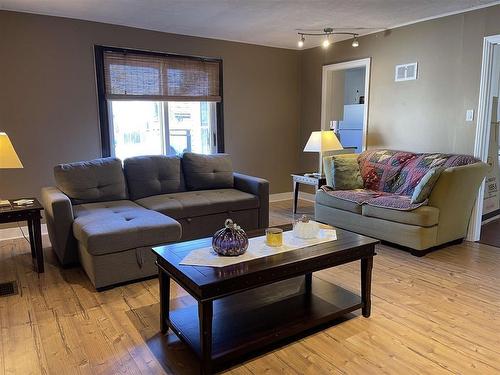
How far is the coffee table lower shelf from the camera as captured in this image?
6.48 ft

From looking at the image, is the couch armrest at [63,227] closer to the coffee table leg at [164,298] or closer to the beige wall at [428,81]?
the coffee table leg at [164,298]

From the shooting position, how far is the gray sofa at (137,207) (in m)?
2.83

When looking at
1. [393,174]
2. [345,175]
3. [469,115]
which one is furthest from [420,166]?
A: [345,175]

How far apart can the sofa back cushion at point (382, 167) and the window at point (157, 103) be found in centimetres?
195

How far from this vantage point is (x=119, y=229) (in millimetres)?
2803

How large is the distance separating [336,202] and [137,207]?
2118mm

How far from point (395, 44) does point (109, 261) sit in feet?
13.0

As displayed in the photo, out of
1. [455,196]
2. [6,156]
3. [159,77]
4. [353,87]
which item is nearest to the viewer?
[6,156]

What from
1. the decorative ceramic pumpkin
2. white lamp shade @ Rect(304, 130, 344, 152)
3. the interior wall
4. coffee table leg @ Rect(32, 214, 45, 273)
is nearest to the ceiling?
white lamp shade @ Rect(304, 130, 344, 152)

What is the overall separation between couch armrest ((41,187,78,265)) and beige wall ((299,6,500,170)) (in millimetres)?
3671

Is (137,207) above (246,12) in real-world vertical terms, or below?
below

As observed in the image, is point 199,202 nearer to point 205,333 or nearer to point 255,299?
point 255,299

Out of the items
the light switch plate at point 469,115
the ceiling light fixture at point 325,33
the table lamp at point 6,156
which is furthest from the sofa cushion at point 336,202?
the table lamp at point 6,156

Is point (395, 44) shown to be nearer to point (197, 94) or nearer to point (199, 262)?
point (197, 94)
